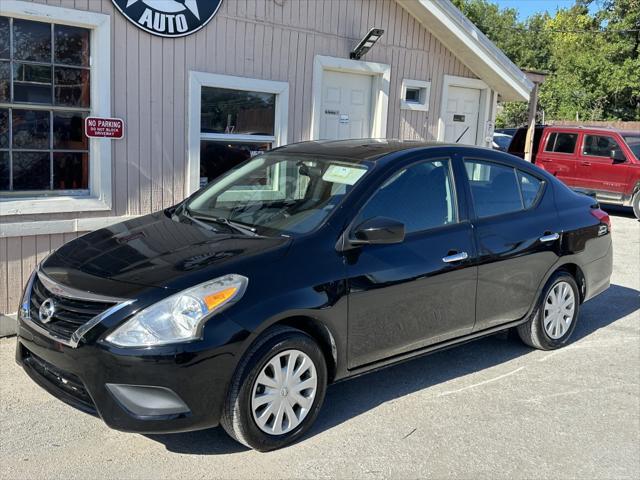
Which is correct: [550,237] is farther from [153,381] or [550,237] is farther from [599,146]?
[599,146]

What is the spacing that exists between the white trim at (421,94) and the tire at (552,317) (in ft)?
11.8

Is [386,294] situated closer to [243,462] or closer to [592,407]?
[243,462]

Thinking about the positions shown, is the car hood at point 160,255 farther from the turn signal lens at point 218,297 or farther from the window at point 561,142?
the window at point 561,142

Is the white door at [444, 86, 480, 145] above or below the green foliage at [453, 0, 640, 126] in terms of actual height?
below

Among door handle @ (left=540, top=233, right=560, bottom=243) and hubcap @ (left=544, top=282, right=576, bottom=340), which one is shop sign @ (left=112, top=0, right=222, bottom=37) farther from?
hubcap @ (left=544, top=282, right=576, bottom=340)

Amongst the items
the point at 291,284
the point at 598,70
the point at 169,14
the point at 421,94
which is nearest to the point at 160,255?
the point at 291,284

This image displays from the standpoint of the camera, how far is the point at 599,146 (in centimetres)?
1440

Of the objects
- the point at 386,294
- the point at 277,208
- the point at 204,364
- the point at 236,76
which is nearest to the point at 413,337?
the point at 386,294

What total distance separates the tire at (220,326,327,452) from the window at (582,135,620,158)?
40.8ft

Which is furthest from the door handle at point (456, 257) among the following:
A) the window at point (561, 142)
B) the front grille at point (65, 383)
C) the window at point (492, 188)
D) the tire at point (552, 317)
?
the window at point (561, 142)

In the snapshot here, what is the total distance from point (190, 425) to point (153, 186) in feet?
11.4

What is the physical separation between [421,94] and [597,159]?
24.4 ft

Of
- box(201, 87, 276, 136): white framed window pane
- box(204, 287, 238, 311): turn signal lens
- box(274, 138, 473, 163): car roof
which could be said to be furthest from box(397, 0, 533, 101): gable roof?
box(204, 287, 238, 311): turn signal lens

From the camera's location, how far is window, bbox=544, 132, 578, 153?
48.5 ft
